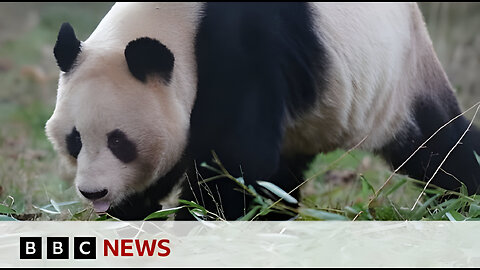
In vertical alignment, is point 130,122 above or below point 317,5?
below

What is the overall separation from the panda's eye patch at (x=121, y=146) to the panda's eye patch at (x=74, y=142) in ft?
0.33

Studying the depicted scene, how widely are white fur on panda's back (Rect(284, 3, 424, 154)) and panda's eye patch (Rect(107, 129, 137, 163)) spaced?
590 millimetres

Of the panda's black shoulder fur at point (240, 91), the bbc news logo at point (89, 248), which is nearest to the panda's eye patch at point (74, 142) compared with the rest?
the panda's black shoulder fur at point (240, 91)

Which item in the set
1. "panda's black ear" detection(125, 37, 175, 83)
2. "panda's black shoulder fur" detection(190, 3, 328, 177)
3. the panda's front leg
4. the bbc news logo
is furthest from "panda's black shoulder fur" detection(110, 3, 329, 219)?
the panda's front leg

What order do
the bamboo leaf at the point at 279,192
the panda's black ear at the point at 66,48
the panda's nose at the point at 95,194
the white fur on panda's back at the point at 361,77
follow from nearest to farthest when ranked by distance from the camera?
the bamboo leaf at the point at 279,192 → the panda's nose at the point at 95,194 → the panda's black ear at the point at 66,48 → the white fur on panda's back at the point at 361,77

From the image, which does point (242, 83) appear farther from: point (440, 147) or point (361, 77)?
point (440, 147)

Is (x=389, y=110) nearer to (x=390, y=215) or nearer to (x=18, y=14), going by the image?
(x=390, y=215)

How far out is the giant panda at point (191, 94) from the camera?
7.11 feet

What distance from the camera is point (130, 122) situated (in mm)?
2182

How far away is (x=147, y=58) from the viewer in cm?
218

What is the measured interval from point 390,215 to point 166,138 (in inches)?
30.0

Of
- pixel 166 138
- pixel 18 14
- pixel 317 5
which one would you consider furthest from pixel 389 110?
pixel 18 14

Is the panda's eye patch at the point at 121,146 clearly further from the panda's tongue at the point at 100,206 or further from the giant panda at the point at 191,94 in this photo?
the panda's tongue at the point at 100,206

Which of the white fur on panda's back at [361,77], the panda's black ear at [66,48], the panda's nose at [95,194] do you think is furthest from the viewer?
the white fur on panda's back at [361,77]
